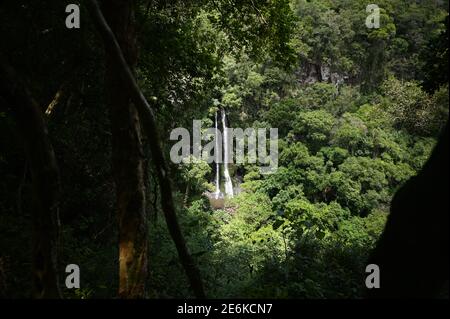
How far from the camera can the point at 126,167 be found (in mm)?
3443

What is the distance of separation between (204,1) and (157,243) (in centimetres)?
483

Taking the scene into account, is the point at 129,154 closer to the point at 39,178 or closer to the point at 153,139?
the point at 153,139

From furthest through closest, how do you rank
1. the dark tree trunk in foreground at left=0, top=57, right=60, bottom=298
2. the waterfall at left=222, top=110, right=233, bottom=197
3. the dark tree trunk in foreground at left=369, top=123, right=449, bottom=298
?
the waterfall at left=222, top=110, right=233, bottom=197 < the dark tree trunk in foreground at left=0, top=57, right=60, bottom=298 < the dark tree trunk in foreground at left=369, top=123, right=449, bottom=298

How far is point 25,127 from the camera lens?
2.88 meters

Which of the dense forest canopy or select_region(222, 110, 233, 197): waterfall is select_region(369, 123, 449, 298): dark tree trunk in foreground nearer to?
the dense forest canopy

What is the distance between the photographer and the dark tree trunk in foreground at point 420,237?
193 centimetres

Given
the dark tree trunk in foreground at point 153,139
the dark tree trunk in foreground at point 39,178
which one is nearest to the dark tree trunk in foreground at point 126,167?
the dark tree trunk in foreground at point 153,139

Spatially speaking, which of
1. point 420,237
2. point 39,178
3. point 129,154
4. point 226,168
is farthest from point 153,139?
point 226,168

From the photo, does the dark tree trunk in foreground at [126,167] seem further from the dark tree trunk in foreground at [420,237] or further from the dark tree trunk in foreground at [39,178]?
the dark tree trunk in foreground at [420,237]

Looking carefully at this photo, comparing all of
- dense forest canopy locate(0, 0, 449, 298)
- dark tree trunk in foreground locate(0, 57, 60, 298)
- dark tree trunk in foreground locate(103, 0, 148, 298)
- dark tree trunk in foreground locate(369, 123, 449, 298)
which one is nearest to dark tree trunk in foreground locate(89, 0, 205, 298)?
dense forest canopy locate(0, 0, 449, 298)

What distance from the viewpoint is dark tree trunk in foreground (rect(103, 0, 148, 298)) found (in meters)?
3.44

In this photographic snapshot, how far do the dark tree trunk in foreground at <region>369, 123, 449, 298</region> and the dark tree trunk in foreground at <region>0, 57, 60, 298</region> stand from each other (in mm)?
2393
